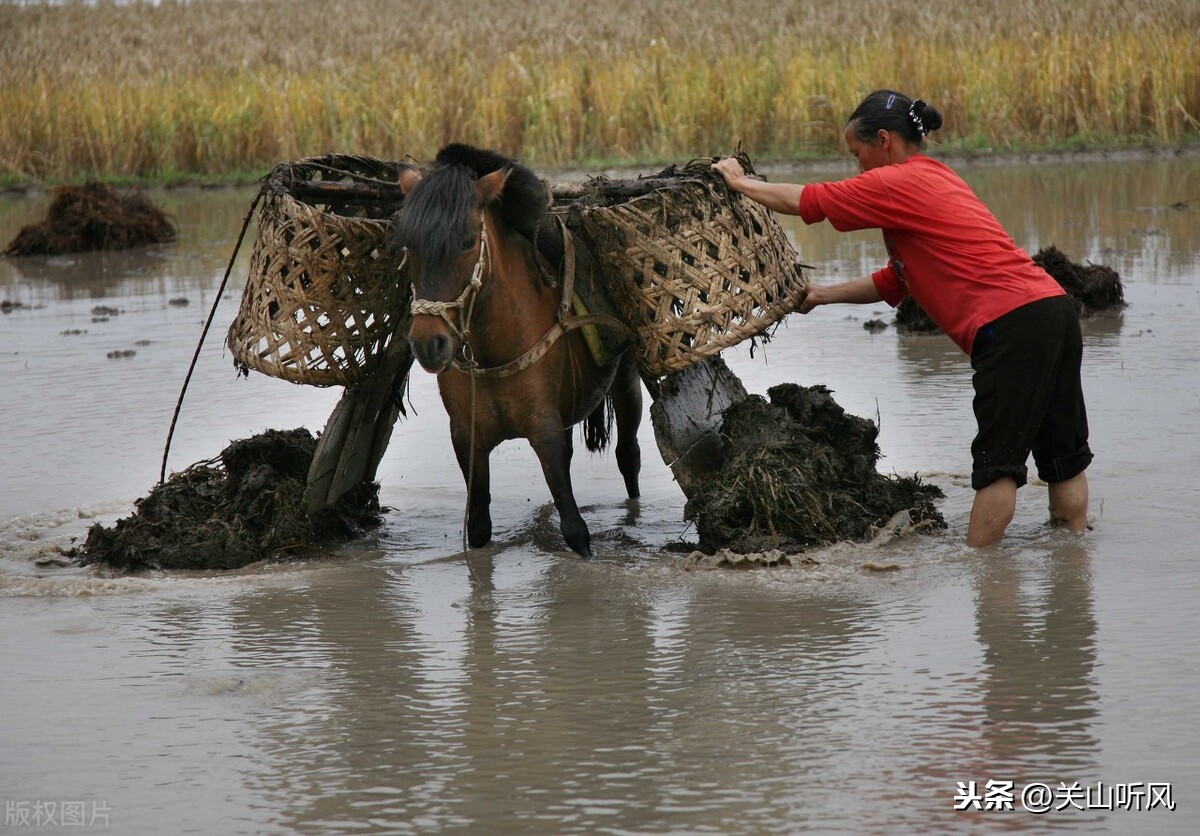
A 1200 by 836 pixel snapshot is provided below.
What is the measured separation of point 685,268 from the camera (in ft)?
18.6

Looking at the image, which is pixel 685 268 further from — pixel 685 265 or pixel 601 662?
pixel 601 662

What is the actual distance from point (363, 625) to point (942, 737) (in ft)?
7.34

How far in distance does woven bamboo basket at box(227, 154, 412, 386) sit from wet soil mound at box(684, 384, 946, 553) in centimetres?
154

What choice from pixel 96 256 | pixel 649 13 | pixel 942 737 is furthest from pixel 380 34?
pixel 942 737

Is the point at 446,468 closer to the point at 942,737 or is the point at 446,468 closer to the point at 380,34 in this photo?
the point at 942,737

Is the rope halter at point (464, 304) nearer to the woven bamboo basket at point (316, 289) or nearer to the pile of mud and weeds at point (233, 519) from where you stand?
the woven bamboo basket at point (316, 289)

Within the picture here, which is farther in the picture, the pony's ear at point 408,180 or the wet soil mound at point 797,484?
the wet soil mound at point 797,484

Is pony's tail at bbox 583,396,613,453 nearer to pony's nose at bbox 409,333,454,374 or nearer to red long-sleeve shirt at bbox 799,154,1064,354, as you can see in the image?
red long-sleeve shirt at bbox 799,154,1064,354

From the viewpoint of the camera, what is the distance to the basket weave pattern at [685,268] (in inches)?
223

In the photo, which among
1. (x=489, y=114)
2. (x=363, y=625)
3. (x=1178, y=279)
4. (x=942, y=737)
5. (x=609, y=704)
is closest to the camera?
(x=942, y=737)

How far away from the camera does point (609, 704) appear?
4.32 metres

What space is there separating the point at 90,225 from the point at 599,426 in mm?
10599

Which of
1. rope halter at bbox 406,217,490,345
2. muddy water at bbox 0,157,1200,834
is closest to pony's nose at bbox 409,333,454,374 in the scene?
rope halter at bbox 406,217,490,345

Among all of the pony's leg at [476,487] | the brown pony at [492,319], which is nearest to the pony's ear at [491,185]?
the brown pony at [492,319]
